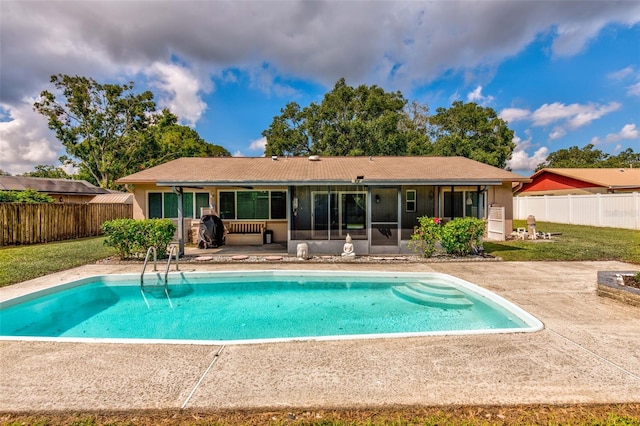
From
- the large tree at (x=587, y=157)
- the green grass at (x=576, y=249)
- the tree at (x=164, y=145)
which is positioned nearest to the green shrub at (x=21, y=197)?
the tree at (x=164, y=145)

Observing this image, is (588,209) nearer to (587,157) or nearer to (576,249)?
(576,249)

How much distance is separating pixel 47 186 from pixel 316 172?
26.2 metres

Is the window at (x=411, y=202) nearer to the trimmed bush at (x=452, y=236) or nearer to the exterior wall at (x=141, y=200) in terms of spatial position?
the trimmed bush at (x=452, y=236)

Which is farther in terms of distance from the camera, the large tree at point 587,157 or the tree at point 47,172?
the tree at point 47,172

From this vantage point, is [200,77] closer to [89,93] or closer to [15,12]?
[15,12]

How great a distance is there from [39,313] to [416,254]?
1013 centimetres

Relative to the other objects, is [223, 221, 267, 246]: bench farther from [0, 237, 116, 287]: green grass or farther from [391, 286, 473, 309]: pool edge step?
[391, 286, 473, 309]: pool edge step

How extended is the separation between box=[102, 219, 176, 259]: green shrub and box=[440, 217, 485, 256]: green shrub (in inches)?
360

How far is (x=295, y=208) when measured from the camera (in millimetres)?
11562

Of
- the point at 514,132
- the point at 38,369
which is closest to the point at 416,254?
the point at 38,369

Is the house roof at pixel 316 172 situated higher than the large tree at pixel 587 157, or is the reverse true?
the large tree at pixel 587 157

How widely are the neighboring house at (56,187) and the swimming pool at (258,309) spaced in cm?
2336

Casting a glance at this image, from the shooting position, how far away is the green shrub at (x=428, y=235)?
407 inches

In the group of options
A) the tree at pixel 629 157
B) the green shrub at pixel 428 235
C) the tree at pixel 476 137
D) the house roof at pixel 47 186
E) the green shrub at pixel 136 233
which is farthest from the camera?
the tree at pixel 629 157
